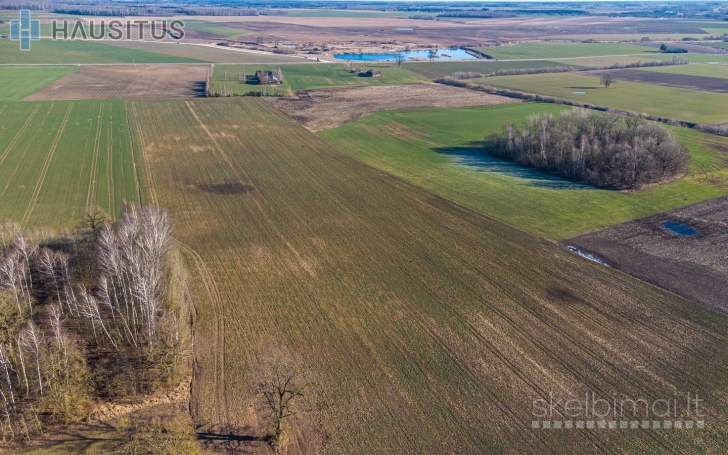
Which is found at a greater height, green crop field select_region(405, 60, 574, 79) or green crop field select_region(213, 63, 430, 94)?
green crop field select_region(405, 60, 574, 79)

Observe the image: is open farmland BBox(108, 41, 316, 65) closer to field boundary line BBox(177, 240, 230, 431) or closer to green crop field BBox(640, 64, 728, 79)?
green crop field BBox(640, 64, 728, 79)

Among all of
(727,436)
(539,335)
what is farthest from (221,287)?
(727,436)

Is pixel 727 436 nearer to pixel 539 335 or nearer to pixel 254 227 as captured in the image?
pixel 539 335

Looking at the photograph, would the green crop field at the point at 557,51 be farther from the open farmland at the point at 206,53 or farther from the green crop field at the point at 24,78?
the green crop field at the point at 24,78

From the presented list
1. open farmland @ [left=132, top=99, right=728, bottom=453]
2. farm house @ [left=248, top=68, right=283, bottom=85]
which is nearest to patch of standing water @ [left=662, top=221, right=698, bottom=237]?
open farmland @ [left=132, top=99, right=728, bottom=453]

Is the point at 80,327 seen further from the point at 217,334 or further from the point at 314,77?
the point at 314,77

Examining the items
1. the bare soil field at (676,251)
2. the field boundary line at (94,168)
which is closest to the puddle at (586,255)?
the bare soil field at (676,251)
